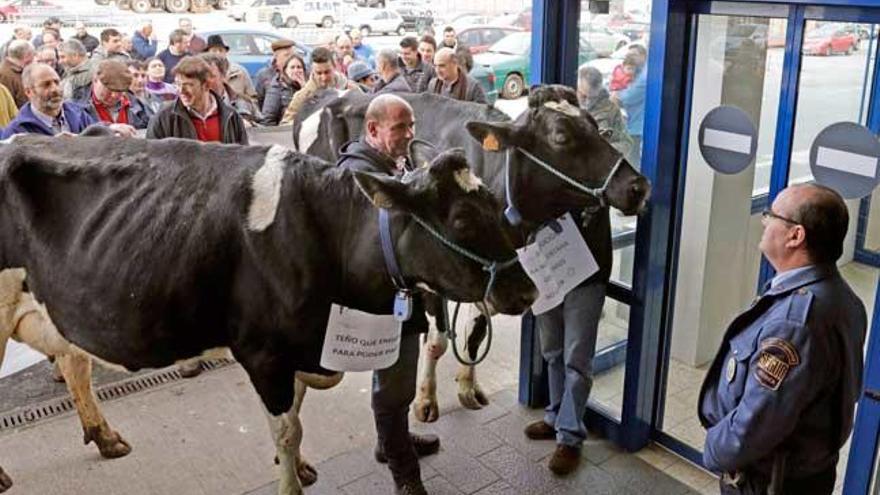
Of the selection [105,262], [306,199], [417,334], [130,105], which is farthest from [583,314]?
[130,105]

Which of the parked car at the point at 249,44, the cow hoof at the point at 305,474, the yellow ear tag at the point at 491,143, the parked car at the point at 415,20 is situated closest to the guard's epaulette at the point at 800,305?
the yellow ear tag at the point at 491,143

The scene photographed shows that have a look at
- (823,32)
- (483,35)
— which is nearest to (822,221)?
(823,32)

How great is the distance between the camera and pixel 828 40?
336 centimetres

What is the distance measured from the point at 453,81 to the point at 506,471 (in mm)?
3983

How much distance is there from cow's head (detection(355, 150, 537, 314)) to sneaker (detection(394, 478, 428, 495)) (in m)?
1.18

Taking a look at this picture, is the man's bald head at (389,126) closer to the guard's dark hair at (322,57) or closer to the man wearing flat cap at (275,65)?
the guard's dark hair at (322,57)

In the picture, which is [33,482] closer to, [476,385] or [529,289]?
[476,385]

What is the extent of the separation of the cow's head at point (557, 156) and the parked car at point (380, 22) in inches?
888

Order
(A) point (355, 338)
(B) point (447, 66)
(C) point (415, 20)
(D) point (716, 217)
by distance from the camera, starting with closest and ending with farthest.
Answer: (A) point (355, 338) → (D) point (716, 217) → (B) point (447, 66) → (C) point (415, 20)

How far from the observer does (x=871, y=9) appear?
119 inches

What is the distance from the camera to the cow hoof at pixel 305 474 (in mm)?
3998

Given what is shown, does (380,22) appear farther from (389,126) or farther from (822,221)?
(822,221)

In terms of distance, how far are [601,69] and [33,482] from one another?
355 cm

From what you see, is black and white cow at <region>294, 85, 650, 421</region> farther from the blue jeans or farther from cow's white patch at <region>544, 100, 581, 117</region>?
A: the blue jeans
